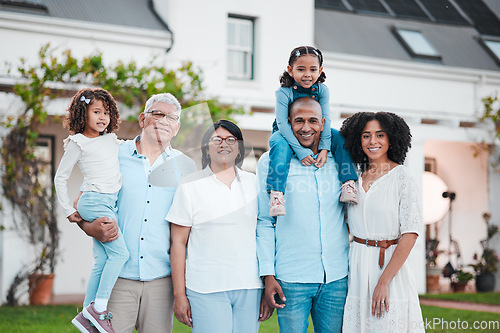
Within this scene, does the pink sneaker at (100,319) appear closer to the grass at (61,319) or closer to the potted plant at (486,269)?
the grass at (61,319)

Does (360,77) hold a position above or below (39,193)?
above

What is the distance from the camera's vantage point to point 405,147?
3.48 metres

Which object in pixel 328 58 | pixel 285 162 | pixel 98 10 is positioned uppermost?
pixel 98 10

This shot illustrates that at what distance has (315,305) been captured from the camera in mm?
3369

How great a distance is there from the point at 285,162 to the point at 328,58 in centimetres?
837

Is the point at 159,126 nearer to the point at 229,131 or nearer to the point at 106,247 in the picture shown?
the point at 229,131

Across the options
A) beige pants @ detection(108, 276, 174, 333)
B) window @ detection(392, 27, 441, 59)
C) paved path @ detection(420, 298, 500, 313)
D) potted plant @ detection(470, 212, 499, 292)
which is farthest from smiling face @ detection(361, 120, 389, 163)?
window @ detection(392, 27, 441, 59)

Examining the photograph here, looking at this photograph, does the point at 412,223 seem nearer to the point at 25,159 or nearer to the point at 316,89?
the point at 316,89

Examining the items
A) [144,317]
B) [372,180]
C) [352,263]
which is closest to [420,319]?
[352,263]

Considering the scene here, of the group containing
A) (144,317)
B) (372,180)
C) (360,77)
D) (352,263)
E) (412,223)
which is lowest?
(144,317)

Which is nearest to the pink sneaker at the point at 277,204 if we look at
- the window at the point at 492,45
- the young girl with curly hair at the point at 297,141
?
the young girl with curly hair at the point at 297,141

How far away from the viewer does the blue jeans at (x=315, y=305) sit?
3.30m

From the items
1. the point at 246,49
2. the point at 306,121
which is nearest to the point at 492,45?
the point at 246,49

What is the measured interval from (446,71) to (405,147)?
957 centimetres
